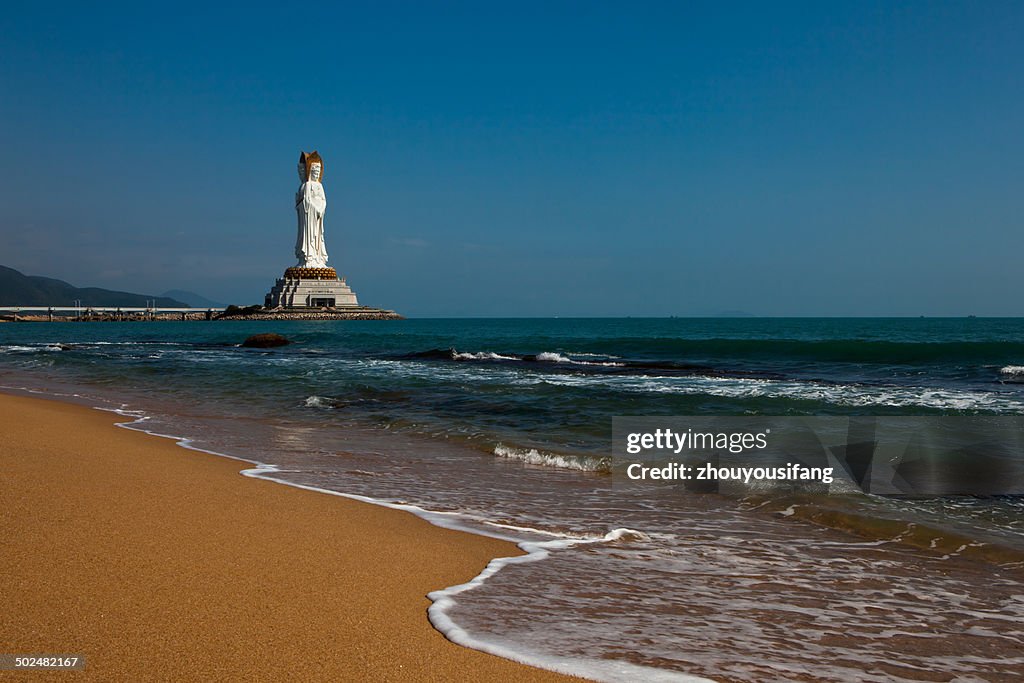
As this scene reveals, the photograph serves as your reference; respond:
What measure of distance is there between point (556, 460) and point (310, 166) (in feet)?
339

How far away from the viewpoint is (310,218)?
104688mm

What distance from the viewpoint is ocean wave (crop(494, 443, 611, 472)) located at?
755 cm

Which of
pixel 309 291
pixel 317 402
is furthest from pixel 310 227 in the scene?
pixel 317 402

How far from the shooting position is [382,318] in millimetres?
113562

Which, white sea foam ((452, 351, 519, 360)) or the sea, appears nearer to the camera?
the sea

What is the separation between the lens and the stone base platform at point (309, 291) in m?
100

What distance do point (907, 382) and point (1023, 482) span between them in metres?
11.1

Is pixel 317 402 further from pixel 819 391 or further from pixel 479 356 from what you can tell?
pixel 479 356

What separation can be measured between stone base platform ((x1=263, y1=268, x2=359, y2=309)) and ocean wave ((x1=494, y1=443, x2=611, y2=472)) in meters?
96.1

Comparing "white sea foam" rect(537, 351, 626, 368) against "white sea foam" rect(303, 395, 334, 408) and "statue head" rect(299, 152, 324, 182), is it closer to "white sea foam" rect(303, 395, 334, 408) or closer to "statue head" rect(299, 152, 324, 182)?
"white sea foam" rect(303, 395, 334, 408)

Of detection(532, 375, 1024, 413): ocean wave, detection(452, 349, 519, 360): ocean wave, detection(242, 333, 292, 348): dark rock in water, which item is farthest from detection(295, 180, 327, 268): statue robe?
detection(532, 375, 1024, 413): ocean wave

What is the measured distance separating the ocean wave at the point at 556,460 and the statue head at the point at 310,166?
103 metres

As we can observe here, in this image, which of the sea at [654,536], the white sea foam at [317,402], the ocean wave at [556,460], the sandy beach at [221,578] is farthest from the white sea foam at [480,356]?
the sandy beach at [221,578]

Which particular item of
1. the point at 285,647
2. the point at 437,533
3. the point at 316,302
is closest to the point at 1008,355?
the point at 437,533
